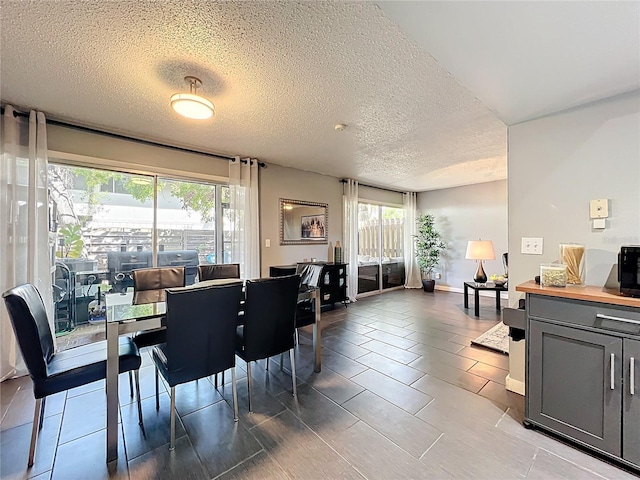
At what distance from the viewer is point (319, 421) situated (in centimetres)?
189

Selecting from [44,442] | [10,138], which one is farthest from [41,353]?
[10,138]

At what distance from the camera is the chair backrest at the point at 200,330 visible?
5.42ft

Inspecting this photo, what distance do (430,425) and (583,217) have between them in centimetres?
184

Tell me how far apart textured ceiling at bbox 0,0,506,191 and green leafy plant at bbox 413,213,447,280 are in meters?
3.11

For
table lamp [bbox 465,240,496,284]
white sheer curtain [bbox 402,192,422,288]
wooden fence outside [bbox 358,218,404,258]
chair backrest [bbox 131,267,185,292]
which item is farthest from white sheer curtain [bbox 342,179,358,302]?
chair backrest [bbox 131,267,185,292]

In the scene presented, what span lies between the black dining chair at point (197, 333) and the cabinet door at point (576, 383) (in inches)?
79.4

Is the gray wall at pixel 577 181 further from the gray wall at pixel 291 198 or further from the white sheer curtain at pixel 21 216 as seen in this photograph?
the white sheer curtain at pixel 21 216

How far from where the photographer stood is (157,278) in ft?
9.25

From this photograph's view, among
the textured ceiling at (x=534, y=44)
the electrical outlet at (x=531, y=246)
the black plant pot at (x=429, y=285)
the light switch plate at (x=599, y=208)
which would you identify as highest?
the textured ceiling at (x=534, y=44)

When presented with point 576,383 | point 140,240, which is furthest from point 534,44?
point 140,240

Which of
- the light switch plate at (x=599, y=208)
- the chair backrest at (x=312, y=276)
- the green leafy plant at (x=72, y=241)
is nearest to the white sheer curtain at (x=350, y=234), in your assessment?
the chair backrest at (x=312, y=276)

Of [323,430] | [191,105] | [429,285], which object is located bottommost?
[323,430]

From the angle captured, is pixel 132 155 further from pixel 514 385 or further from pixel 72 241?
pixel 514 385

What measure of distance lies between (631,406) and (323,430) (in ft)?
5.66
